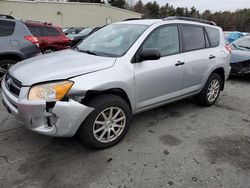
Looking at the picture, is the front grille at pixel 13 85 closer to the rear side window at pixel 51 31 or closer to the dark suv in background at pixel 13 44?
the dark suv in background at pixel 13 44

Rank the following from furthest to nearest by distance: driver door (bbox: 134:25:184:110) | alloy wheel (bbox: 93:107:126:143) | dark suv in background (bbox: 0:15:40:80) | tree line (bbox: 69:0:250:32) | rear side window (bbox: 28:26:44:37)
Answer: tree line (bbox: 69:0:250:32), rear side window (bbox: 28:26:44:37), dark suv in background (bbox: 0:15:40:80), driver door (bbox: 134:25:184:110), alloy wheel (bbox: 93:107:126:143)

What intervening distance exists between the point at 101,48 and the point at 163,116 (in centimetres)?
169

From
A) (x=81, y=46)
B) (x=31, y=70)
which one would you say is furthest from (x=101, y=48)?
(x=31, y=70)

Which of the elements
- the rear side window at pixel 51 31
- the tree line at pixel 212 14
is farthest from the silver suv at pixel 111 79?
the tree line at pixel 212 14

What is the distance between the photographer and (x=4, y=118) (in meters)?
4.14

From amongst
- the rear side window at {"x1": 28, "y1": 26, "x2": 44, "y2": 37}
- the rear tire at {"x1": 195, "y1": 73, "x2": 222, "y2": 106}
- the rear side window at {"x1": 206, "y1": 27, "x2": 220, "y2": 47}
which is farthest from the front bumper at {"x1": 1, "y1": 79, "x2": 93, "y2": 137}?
the rear side window at {"x1": 28, "y1": 26, "x2": 44, "y2": 37}

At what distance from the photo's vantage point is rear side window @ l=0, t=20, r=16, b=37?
18.5ft

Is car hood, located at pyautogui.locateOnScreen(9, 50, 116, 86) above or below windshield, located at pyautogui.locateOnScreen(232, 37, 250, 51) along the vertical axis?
above

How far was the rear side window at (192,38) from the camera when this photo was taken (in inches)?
165

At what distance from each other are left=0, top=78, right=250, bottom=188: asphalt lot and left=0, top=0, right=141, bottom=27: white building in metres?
23.9

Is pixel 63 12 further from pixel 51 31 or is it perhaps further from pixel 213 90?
pixel 213 90

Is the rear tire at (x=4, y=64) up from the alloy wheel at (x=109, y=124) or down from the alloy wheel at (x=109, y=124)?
up

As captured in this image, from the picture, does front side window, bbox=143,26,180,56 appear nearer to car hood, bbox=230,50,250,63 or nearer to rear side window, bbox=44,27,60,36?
car hood, bbox=230,50,250,63

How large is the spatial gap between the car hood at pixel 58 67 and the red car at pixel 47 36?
20.2ft
